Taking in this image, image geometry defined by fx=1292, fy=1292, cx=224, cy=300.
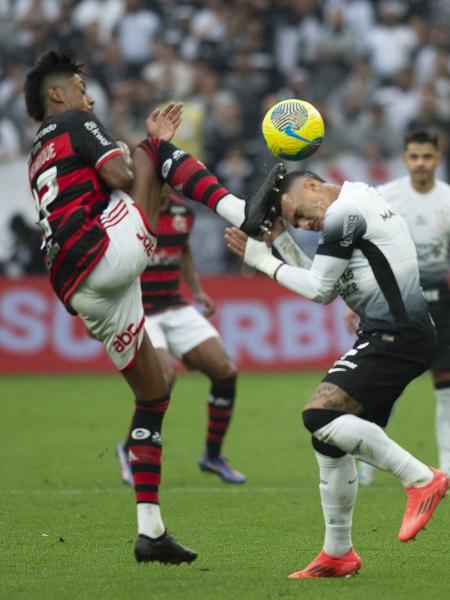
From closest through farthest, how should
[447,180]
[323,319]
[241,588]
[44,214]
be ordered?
[241,588]
[44,214]
[323,319]
[447,180]

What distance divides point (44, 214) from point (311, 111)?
151 cm

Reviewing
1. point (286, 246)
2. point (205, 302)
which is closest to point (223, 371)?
point (205, 302)

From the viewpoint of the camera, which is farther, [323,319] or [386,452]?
[323,319]

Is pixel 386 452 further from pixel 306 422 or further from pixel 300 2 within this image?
pixel 300 2

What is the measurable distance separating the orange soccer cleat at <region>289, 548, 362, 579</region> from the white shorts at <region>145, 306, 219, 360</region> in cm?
405

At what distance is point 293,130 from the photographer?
Answer: 676 centimetres

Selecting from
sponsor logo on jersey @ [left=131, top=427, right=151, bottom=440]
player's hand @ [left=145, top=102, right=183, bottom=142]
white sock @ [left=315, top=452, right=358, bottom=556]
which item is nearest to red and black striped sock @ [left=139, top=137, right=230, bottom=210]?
player's hand @ [left=145, top=102, right=183, bottom=142]

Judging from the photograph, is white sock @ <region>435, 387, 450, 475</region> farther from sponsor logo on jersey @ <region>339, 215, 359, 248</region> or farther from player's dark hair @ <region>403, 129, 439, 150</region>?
Answer: sponsor logo on jersey @ <region>339, 215, 359, 248</region>

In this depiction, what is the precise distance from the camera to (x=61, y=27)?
20297mm

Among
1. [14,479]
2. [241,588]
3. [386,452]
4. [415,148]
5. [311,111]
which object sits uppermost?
[311,111]

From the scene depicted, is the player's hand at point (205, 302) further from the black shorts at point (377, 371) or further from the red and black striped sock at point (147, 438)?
the black shorts at point (377, 371)

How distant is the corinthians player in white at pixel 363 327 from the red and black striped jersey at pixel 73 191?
707mm

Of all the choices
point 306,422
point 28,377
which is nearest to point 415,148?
point 306,422

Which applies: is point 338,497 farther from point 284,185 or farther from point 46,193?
point 46,193
